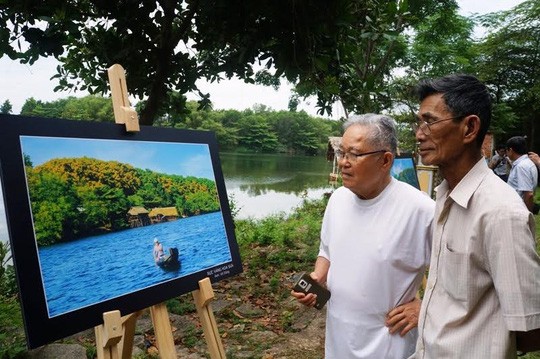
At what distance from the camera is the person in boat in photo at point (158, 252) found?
185 centimetres

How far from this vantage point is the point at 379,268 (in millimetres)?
1651

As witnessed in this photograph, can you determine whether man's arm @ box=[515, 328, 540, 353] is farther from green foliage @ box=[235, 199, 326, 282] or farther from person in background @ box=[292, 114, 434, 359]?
green foliage @ box=[235, 199, 326, 282]

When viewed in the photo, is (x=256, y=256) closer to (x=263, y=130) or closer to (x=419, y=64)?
(x=419, y=64)

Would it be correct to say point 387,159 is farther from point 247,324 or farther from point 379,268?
point 247,324

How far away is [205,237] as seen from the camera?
2111 mm

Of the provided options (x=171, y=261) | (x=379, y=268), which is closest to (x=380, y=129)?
(x=379, y=268)

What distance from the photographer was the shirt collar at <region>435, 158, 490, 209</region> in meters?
1.20

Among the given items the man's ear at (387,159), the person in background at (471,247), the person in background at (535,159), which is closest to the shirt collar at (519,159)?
the person in background at (535,159)

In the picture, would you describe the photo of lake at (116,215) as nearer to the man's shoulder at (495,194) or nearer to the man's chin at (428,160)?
the man's chin at (428,160)

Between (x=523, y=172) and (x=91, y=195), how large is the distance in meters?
5.56

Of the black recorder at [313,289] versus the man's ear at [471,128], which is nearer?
the man's ear at [471,128]

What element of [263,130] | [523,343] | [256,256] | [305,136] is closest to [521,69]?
[305,136]

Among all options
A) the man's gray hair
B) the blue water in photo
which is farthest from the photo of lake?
the man's gray hair

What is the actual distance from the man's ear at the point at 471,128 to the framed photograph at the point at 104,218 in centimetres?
133
